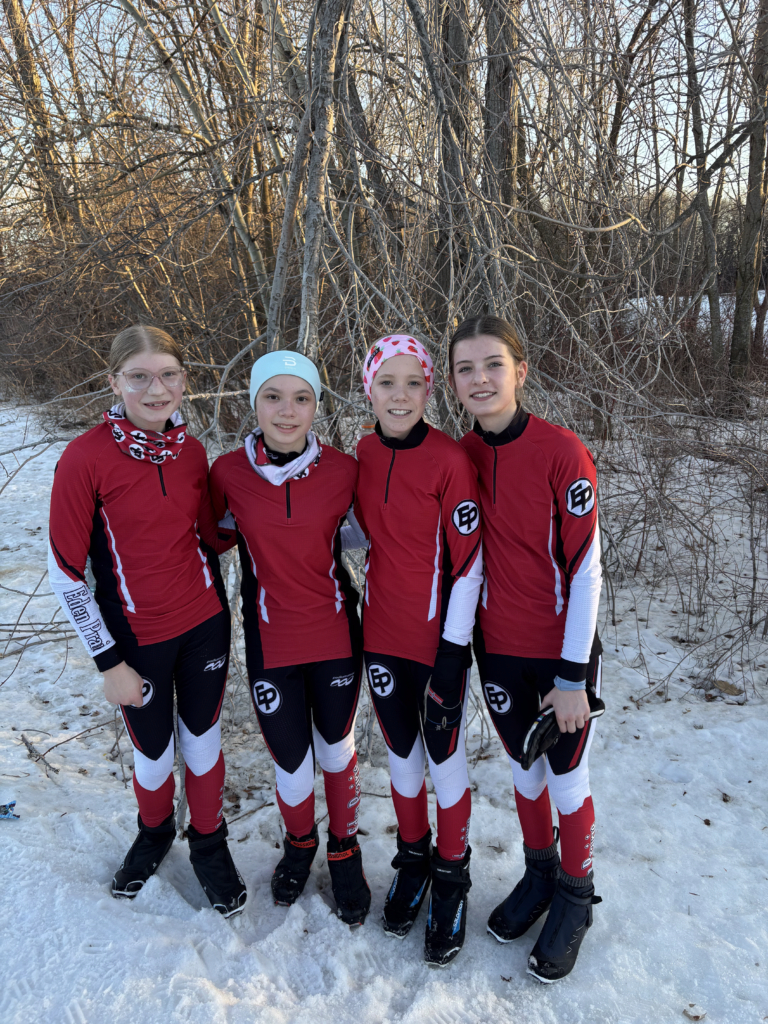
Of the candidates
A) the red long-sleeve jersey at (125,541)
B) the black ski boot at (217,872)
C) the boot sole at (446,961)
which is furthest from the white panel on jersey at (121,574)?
the boot sole at (446,961)

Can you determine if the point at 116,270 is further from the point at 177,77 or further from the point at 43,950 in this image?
the point at 43,950

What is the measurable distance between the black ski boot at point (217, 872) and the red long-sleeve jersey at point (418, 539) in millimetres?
909

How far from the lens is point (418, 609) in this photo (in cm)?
198

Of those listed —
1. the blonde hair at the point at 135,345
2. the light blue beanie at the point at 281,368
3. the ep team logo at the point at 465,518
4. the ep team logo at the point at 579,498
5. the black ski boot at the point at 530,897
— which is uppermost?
the blonde hair at the point at 135,345

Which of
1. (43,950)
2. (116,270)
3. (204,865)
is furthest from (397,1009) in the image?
(116,270)

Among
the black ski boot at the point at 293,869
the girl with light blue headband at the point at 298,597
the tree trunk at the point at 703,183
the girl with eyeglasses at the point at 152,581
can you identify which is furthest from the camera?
the tree trunk at the point at 703,183

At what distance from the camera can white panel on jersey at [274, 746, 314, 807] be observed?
215 centimetres

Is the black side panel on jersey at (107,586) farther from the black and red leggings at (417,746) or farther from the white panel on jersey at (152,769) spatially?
the black and red leggings at (417,746)

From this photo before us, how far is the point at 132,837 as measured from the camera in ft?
8.23

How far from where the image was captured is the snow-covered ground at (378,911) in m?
1.82

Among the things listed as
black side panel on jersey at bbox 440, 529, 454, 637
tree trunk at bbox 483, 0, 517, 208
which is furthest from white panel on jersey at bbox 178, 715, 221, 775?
tree trunk at bbox 483, 0, 517, 208

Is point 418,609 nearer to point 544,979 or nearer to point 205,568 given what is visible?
point 205,568

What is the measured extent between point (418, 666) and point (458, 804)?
1.59ft

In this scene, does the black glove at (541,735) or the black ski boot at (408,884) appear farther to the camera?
the black ski boot at (408,884)
